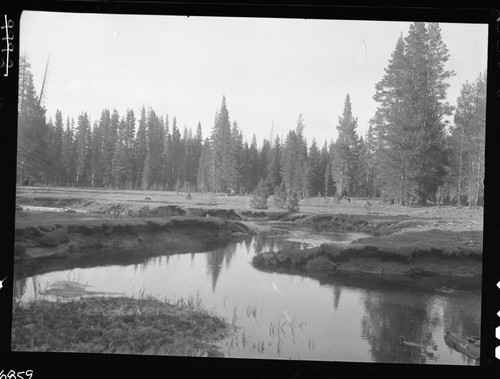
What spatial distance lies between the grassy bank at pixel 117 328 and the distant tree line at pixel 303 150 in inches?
39.9

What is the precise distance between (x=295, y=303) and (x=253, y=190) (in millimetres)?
1007

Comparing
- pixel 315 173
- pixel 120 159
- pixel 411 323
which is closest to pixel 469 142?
pixel 315 173

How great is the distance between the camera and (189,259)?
3318mm

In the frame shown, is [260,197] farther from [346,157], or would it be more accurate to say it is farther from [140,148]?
[140,148]

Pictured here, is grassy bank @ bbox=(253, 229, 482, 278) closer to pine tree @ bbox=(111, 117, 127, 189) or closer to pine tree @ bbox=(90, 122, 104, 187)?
pine tree @ bbox=(111, 117, 127, 189)

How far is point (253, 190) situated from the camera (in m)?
3.43

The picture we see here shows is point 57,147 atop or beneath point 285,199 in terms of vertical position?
atop

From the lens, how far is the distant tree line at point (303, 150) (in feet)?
10.6

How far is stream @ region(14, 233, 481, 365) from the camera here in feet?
10.2

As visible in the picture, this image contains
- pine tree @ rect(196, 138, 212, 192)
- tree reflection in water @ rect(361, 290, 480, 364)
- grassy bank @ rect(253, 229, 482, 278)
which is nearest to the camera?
tree reflection in water @ rect(361, 290, 480, 364)

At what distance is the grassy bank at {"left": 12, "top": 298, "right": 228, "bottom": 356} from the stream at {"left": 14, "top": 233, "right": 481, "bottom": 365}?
0.30ft

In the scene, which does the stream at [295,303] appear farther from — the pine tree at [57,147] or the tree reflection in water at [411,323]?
the pine tree at [57,147]

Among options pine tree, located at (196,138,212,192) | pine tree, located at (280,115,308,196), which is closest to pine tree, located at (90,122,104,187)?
pine tree, located at (196,138,212,192)

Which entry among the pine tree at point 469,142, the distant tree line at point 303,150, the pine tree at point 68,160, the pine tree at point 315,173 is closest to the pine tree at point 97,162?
the distant tree line at point 303,150
